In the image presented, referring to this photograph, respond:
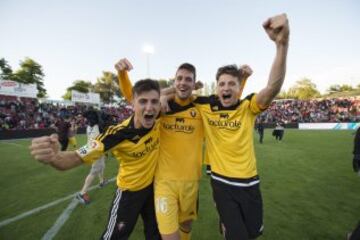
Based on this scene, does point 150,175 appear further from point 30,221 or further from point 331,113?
point 331,113

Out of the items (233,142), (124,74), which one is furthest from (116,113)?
(233,142)

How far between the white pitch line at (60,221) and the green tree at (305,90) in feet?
323

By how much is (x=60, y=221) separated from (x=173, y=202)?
2985 mm

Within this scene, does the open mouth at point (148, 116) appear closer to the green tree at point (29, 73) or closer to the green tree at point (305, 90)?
the green tree at point (29, 73)

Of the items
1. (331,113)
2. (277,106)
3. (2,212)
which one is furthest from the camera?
(277,106)

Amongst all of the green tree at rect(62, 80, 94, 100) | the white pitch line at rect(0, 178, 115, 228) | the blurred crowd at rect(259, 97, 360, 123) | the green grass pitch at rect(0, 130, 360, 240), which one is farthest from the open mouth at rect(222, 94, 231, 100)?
the green tree at rect(62, 80, 94, 100)

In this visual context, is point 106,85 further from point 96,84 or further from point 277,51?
point 277,51

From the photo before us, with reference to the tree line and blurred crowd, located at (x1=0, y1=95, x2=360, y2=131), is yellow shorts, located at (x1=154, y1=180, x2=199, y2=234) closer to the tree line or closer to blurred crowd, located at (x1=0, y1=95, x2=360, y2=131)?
blurred crowd, located at (x1=0, y1=95, x2=360, y2=131)

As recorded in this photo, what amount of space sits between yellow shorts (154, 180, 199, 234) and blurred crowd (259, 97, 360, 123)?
116ft

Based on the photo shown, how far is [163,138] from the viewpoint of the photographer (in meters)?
2.97

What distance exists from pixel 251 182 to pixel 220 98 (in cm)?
110

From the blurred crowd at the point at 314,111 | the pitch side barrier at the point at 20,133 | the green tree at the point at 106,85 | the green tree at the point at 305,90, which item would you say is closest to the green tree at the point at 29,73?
the green tree at the point at 106,85

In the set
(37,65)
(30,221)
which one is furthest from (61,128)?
(37,65)

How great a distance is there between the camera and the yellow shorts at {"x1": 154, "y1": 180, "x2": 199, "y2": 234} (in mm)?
2604
